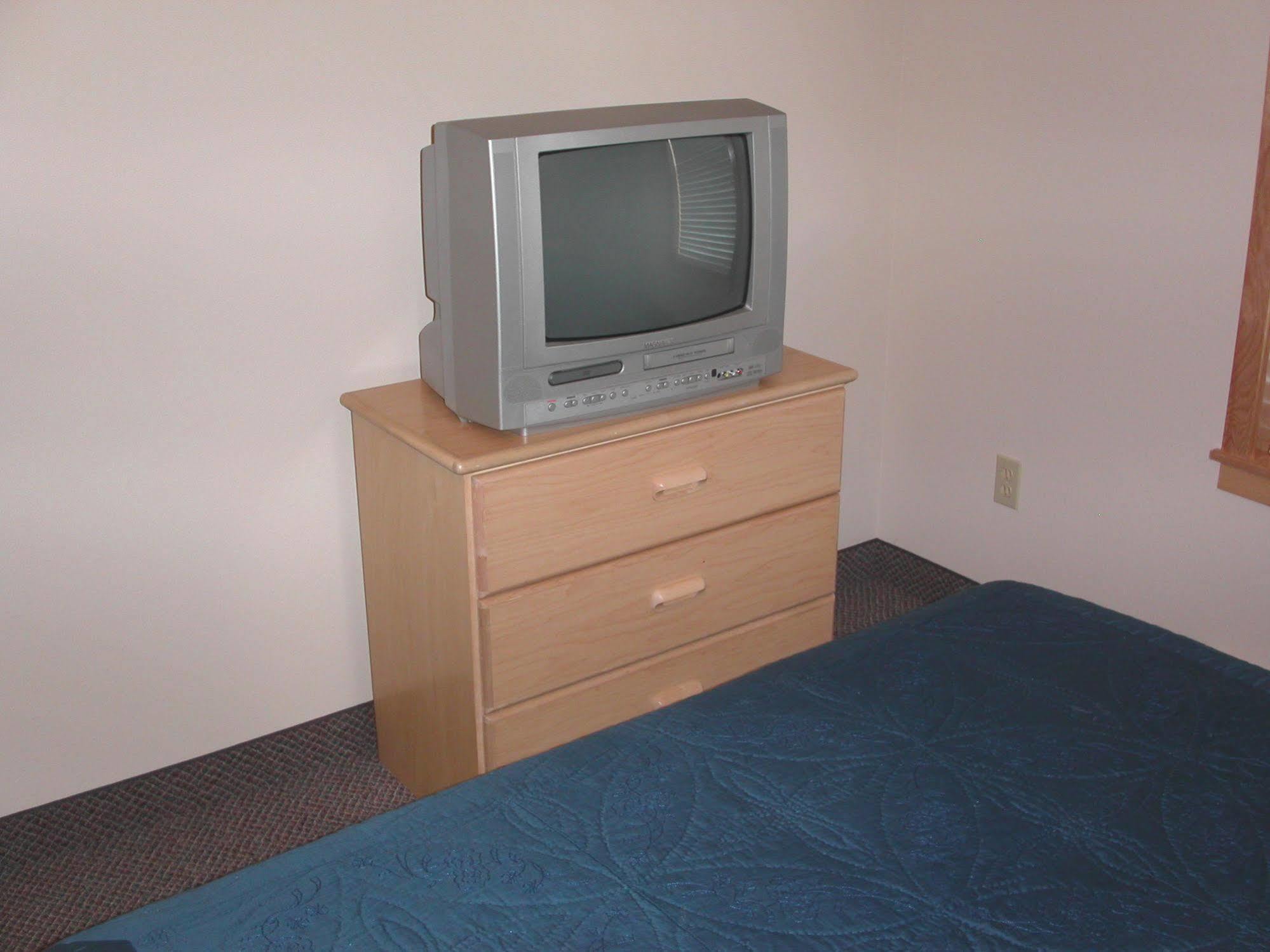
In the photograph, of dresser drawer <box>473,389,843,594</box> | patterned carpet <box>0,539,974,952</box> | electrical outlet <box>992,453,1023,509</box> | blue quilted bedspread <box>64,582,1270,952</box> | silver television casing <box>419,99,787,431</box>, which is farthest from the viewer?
electrical outlet <box>992,453,1023,509</box>

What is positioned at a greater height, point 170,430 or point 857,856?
point 170,430

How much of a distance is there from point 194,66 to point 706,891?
4.89 ft

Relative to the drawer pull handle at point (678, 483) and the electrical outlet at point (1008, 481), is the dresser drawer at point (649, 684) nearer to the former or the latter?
the drawer pull handle at point (678, 483)

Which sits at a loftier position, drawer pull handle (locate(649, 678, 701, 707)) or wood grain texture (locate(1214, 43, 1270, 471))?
wood grain texture (locate(1214, 43, 1270, 471))

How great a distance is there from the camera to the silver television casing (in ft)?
6.23

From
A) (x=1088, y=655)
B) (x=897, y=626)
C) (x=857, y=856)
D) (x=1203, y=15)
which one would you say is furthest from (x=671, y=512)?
(x=1203, y=15)

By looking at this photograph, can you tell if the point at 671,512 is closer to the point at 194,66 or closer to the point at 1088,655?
the point at 1088,655

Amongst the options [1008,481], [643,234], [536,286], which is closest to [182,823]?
[536,286]

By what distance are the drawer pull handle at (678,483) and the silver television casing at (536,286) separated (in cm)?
13

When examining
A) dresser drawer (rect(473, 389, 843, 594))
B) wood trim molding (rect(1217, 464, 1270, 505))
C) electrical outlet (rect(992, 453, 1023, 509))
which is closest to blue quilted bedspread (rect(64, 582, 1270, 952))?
dresser drawer (rect(473, 389, 843, 594))

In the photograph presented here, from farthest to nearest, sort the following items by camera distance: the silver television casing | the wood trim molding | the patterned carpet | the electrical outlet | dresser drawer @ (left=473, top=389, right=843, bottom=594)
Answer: the electrical outlet → the wood trim molding → the patterned carpet → dresser drawer @ (left=473, top=389, right=843, bottom=594) → the silver television casing

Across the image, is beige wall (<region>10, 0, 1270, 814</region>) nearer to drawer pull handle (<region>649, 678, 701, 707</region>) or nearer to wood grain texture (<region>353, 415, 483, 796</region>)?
wood grain texture (<region>353, 415, 483, 796</region>)

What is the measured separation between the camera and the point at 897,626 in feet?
6.09

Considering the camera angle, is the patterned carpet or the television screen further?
the patterned carpet
